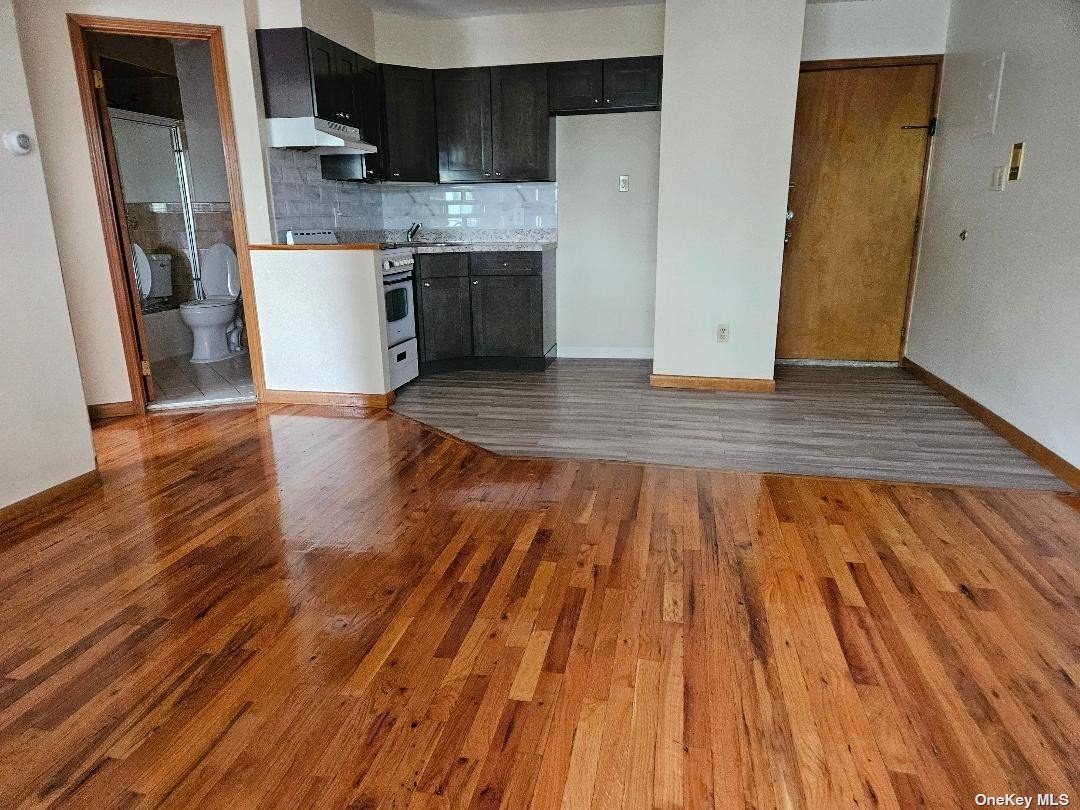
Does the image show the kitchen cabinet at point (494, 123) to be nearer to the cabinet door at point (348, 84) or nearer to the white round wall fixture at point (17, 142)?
the cabinet door at point (348, 84)

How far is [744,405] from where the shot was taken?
396cm

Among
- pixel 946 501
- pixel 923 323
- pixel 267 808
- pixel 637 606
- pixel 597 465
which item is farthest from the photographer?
pixel 923 323

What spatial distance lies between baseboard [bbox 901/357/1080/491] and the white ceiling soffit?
10.00 ft

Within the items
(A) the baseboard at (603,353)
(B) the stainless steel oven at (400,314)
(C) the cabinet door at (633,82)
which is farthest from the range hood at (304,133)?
(A) the baseboard at (603,353)

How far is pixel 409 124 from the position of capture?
4.88 metres

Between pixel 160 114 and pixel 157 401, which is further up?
→ pixel 160 114

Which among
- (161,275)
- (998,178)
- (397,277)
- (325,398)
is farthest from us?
(161,275)

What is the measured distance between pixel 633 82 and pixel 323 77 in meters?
2.03

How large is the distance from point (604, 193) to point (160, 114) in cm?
359

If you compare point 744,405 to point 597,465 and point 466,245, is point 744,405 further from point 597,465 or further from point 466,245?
point 466,245

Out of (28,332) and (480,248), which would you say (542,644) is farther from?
(480,248)

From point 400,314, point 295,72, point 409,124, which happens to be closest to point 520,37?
point 409,124

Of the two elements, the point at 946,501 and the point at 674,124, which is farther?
the point at 674,124

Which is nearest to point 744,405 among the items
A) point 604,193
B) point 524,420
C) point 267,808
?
point 524,420
